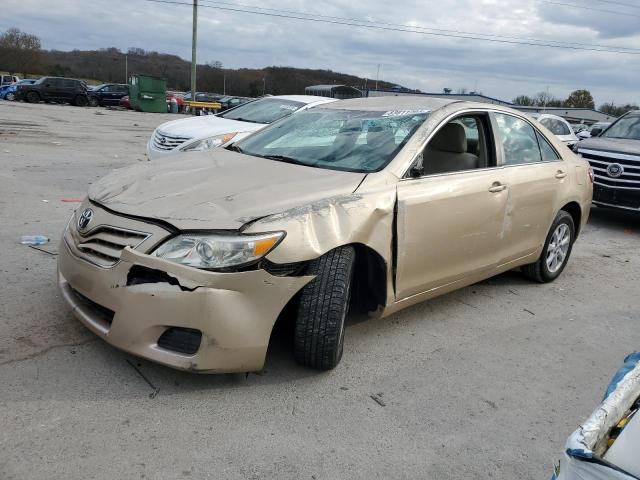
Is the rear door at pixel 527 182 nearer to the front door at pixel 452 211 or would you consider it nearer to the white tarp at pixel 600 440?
the front door at pixel 452 211

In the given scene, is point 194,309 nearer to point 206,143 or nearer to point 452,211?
point 452,211

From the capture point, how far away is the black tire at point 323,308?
3.01 m

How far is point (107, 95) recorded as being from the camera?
3644cm

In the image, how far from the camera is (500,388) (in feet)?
10.8

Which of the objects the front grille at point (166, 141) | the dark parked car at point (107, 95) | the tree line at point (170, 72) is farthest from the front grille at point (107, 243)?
the tree line at point (170, 72)

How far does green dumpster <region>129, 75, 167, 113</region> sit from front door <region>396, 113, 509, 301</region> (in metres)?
32.2

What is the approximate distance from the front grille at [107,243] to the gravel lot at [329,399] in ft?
1.96

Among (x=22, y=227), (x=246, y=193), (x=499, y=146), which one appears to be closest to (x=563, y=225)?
(x=499, y=146)

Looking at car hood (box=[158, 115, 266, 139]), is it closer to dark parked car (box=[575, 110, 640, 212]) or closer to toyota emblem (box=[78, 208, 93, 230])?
toyota emblem (box=[78, 208, 93, 230])

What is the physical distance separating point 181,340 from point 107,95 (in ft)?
123

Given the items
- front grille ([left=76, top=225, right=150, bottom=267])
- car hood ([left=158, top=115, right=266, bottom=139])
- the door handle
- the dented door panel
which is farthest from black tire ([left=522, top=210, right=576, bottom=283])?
car hood ([left=158, top=115, right=266, bottom=139])

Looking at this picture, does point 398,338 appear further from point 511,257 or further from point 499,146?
point 499,146

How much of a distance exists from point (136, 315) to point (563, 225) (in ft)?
13.4

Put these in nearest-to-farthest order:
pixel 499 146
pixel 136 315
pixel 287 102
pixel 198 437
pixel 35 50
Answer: pixel 198 437
pixel 136 315
pixel 499 146
pixel 287 102
pixel 35 50
